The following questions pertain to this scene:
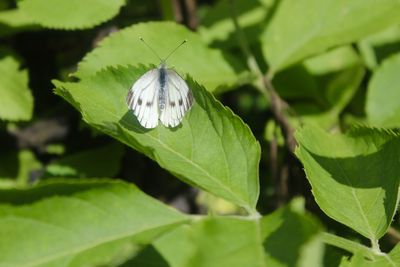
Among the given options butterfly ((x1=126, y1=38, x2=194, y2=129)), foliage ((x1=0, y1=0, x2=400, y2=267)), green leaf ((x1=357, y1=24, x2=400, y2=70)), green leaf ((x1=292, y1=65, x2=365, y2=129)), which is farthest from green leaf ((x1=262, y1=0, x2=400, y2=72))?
butterfly ((x1=126, y1=38, x2=194, y2=129))

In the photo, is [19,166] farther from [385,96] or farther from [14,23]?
[385,96]

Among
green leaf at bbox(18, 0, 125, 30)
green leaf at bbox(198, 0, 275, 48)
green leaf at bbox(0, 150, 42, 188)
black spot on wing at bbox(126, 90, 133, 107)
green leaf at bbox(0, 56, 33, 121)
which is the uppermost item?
green leaf at bbox(18, 0, 125, 30)

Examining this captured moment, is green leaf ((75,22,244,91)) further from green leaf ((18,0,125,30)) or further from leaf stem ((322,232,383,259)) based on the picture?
leaf stem ((322,232,383,259))

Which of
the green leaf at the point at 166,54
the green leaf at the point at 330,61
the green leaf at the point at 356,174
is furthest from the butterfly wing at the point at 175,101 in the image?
the green leaf at the point at 330,61

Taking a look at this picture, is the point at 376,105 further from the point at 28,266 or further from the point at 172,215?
the point at 28,266

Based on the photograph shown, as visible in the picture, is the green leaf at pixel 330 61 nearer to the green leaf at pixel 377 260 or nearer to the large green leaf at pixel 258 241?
the green leaf at pixel 377 260

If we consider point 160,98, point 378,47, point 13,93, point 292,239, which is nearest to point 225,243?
point 292,239
